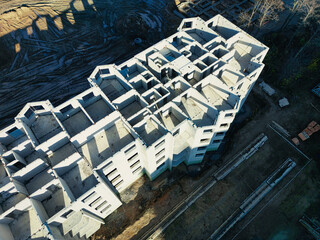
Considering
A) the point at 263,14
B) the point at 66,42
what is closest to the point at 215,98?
the point at 263,14

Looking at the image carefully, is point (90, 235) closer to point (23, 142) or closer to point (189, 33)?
point (23, 142)

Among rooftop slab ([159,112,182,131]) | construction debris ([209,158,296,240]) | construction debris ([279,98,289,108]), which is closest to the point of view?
rooftop slab ([159,112,182,131])

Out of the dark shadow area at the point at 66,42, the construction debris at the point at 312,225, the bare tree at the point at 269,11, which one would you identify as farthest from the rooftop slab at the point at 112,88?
the bare tree at the point at 269,11

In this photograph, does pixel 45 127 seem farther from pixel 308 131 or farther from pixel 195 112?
pixel 308 131

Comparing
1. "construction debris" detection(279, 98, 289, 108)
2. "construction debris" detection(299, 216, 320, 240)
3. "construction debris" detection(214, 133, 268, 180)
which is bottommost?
"construction debris" detection(299, 216, 320, 240)

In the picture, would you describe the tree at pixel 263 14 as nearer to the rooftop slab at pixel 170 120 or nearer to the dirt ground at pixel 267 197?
the dirt ground at pixel 267 197

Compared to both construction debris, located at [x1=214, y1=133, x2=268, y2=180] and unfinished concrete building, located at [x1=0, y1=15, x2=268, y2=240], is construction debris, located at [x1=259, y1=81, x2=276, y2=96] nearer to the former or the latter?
construction debris, located at [x1=214, y1=133, x2=268, y2=180]

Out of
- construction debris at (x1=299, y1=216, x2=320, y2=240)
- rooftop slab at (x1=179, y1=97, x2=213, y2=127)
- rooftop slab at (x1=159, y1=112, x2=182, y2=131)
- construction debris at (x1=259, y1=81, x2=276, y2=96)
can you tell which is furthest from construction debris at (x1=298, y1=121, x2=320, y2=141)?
rooftop slab at (x1=159, y1=112, x2=182, y2=131)

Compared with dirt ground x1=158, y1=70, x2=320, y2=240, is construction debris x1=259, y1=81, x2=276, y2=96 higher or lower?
higher
